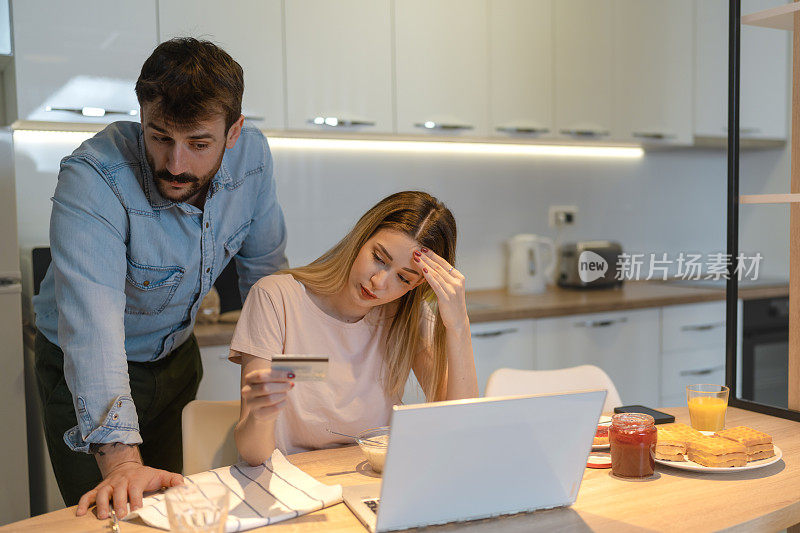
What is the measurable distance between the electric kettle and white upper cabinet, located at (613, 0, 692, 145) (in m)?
0.63

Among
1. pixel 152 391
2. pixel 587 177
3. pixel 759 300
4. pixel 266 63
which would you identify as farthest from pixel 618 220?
pixel 152 391

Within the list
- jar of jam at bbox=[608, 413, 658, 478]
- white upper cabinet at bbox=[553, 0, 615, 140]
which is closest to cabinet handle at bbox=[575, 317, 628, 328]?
white upper cabinet at bbox=[553, 0, 615, 140]

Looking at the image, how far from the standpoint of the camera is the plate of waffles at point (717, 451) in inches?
52.2

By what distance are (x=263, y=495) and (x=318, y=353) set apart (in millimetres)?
469

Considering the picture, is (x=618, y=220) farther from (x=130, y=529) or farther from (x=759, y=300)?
(x=130, y=529)

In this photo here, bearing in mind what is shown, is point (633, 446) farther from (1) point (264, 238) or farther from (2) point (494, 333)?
(2) point (494, 333)

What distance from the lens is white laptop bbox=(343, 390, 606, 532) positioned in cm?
100

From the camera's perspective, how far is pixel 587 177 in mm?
3791

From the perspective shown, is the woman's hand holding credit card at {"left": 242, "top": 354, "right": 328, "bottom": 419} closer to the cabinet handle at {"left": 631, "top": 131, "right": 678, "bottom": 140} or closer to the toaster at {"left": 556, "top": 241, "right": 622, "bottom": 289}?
the toaster at {"left": 556, "top": 241, "right": 622, "bottom": 289}

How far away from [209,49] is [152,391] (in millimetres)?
878

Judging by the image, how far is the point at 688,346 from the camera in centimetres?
345

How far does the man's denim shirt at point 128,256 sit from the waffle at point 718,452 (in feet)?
3.33

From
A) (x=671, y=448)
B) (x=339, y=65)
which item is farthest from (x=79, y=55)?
(x=671, y=448)

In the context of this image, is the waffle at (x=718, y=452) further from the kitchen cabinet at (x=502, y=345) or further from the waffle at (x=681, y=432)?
the kitchen cabinet at (x=502, y=345)
